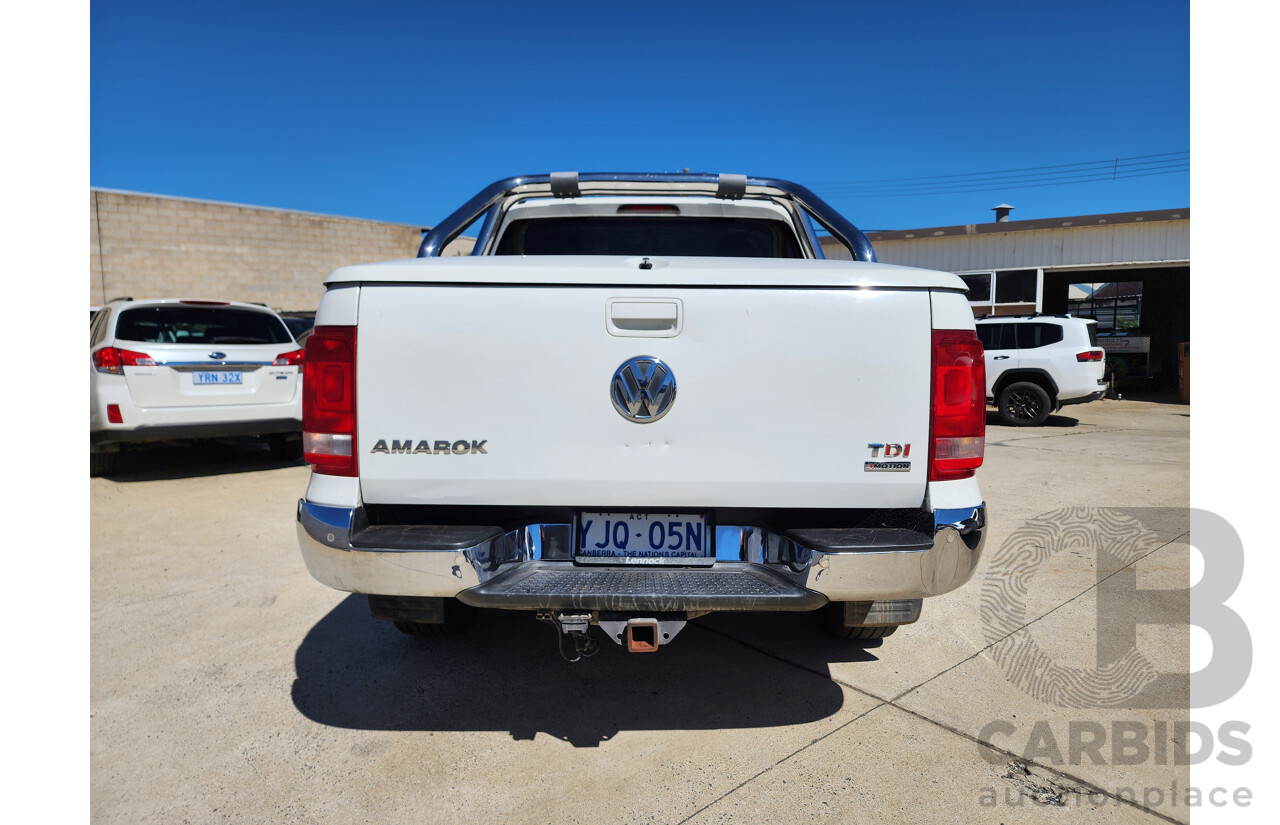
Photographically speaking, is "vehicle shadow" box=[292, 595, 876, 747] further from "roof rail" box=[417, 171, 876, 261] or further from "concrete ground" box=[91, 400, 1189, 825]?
"roof rail" box=[417, 171, 876, 261]

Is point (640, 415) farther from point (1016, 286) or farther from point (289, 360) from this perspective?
point (1016, 286)

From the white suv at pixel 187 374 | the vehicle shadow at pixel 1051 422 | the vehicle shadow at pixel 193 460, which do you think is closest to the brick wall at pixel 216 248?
the vehicle shadow at pixel 193 460

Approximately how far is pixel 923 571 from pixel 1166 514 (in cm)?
476

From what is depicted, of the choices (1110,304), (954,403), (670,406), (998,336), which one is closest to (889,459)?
(954,403)

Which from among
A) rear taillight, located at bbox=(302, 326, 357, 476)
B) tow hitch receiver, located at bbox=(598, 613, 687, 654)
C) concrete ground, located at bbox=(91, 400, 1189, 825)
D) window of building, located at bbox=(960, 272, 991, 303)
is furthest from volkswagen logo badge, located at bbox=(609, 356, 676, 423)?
window of building, located at bbox=(960, 272, 991, 303)

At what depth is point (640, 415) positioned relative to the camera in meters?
2.28

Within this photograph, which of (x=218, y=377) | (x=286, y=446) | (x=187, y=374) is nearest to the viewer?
(x=187, y=374)

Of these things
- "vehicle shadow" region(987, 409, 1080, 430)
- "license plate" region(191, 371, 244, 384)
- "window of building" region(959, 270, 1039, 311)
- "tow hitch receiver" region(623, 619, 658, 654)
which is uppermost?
"window of building" region(959, 270, 1039, 311)

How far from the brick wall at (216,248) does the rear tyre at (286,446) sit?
39.9 feet

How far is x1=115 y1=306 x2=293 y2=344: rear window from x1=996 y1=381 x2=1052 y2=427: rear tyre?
10.9 m

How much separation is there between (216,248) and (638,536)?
Result: 66.8ft

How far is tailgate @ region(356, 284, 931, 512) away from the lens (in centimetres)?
226

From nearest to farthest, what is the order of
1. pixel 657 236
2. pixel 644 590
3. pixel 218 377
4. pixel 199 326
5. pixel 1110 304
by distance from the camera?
pixel 644 590 < pixel 657 236 < pixel 218 377 < pixel 199 326 < pixel 1110 304

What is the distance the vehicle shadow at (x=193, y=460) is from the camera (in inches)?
296
